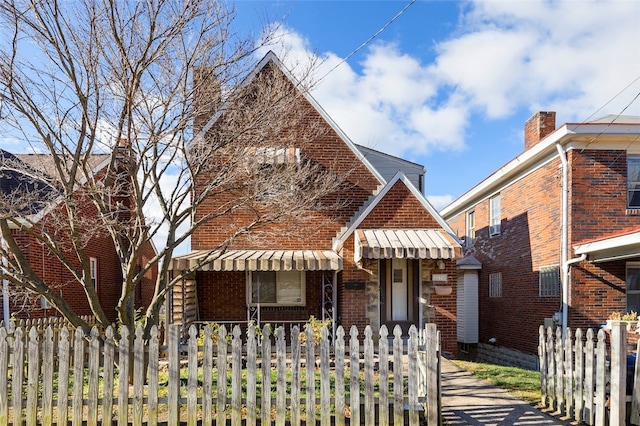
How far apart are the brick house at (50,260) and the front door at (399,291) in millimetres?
6984

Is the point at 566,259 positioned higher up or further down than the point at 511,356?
higher up

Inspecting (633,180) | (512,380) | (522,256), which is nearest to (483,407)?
(512,380)

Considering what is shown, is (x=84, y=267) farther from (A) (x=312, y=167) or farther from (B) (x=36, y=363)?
(A) (x=312, y=167)

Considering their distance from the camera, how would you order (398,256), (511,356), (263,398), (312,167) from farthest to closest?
(511,356), (312,167), (398,256), (263,398)

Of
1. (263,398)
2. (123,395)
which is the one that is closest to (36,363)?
(123,395)

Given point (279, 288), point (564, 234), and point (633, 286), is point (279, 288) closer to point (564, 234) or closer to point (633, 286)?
point (564, 234)

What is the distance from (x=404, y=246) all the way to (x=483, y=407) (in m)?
4.37

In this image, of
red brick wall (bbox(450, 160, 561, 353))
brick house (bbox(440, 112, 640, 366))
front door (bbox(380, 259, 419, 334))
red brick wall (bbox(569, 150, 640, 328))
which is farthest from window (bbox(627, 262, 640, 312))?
front door (bbox(380, 259, 419, 334))

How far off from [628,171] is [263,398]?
12.0 m

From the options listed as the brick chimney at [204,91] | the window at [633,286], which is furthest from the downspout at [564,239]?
the brick chimney at [204,91]

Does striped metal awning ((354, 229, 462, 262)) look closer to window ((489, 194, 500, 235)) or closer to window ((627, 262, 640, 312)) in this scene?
window ((627, 262, 640, 312))

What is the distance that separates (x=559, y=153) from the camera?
12.9m

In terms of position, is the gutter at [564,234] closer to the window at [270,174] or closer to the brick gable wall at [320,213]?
the brick gable wall at [320,213]

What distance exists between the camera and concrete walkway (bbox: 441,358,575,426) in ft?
21.2
